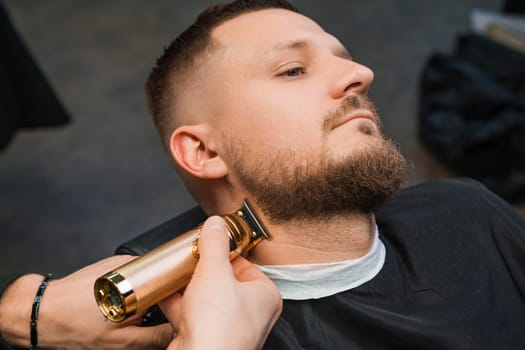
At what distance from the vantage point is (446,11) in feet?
10.7

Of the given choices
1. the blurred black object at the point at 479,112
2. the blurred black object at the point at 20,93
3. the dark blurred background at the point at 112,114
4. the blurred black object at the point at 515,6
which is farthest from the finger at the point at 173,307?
the blurred black object at the point at 515,6

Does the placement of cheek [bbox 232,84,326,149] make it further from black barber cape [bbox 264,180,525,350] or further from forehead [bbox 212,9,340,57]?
black barber cape [bbox 264,180,525,350]

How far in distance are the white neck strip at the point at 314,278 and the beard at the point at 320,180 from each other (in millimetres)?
84

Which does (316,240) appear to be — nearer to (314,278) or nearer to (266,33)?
(314,278)

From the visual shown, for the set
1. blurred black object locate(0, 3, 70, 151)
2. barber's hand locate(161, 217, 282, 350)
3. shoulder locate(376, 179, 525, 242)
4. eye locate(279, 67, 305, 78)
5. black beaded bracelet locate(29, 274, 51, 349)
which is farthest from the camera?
blurred black object locate(0, 3, 70, 151)

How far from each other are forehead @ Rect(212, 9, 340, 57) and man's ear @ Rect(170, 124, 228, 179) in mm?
160

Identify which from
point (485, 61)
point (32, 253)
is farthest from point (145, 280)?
point (485, 61)

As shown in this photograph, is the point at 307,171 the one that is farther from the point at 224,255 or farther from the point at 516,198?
the point at 516,198

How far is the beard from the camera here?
38.1 inches

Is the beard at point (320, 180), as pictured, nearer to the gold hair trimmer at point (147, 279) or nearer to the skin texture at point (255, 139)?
the skin texture at point (255, 139)

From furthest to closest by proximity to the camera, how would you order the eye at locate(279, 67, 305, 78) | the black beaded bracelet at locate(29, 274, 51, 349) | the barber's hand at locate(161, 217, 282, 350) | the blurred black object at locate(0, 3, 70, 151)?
the blurred black object at locate(0, 3, 70, 151) < the eye at locate(279, 67, 305, 78) < the black beaded bracelet at locate(29, 274, 51, 349) < the barber's hand at locate(161, 217, 282, 350)

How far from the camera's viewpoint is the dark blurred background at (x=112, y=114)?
224 cm

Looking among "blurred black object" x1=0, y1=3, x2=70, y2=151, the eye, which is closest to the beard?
the eye

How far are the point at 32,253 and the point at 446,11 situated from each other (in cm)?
244
